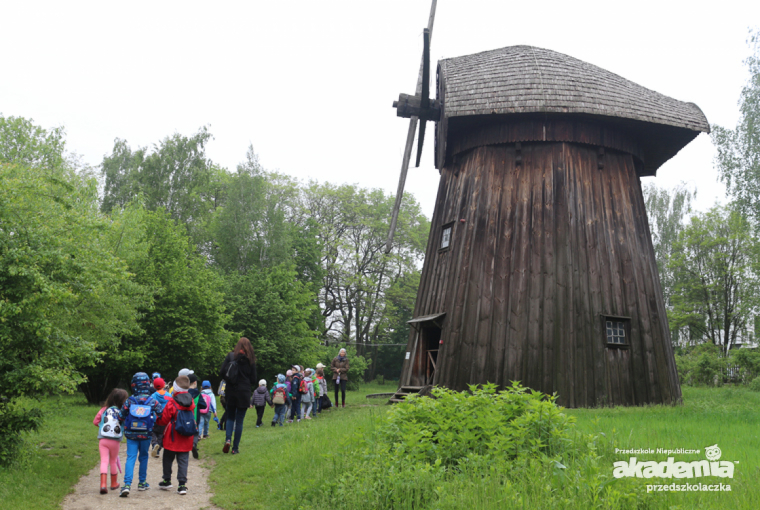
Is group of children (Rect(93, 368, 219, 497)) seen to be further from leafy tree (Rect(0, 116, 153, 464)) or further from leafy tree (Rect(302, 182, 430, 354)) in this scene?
leafy tree (Rect(302, 182, 430, 354))

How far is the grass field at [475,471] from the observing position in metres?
4.22

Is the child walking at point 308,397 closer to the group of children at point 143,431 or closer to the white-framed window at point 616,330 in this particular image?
the group of children at point 143,431

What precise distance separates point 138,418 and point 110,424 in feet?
1.18

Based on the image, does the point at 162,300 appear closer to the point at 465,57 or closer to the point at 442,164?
the point at 442,164

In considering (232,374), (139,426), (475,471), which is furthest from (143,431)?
(475,471)

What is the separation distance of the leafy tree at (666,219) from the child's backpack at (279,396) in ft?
107

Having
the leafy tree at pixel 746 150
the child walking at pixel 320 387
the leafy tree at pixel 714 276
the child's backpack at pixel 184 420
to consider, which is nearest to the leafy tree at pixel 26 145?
the child walking at pixel 320 387

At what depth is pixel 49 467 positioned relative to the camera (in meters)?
8.27

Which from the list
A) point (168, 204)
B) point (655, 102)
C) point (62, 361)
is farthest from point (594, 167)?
point (168, 204)

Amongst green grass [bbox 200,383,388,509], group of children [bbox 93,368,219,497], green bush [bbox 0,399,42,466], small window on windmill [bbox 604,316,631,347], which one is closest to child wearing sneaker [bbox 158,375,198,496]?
group of children [bbox 93,368,219,497]

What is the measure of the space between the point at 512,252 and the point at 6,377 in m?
10.0

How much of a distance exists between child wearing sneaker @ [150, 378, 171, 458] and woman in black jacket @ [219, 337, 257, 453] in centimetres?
105

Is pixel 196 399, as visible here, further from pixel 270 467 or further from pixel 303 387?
pixel 303 387

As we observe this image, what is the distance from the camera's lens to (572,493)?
421 centimetres
